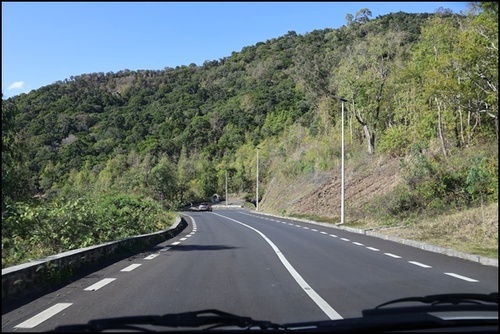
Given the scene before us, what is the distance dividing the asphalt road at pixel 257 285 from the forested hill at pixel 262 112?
3.64 m

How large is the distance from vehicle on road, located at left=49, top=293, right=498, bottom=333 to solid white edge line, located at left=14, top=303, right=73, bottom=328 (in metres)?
2.20

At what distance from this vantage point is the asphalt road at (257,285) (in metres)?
6.12

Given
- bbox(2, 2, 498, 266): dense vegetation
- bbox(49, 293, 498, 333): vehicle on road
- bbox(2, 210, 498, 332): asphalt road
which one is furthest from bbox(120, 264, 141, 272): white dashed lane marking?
bbox(49, 293, 498, 333): vehicle on road

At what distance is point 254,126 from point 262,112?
4.27 m

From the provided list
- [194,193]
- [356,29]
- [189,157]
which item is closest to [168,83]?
[189,157]

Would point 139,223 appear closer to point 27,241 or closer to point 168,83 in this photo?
point 27,241

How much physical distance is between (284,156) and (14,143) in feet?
204

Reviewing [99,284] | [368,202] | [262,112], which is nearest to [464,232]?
[99,284]

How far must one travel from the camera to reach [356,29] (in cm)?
4462

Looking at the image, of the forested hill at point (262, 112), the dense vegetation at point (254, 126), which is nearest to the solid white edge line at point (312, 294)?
the dense vegetation at point (254, 126)

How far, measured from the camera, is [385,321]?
154 inches

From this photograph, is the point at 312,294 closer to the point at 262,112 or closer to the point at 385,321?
the point at 385,321

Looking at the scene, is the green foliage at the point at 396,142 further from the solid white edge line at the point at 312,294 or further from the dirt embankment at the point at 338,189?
the solid white edge line at the point at 312,294

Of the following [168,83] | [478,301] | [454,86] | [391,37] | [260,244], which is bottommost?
[260,244]
